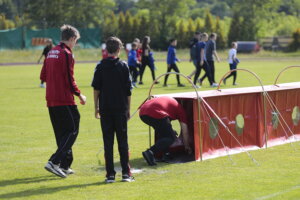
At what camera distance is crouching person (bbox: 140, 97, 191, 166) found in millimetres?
9492

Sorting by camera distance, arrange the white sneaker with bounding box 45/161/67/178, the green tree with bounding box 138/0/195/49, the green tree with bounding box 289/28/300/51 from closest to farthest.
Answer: the white sneaker with bounding box 45/161/67/178 → the green tree with bounding box 289/28/300/51 → the green tree with bounding box 138/0/195/49

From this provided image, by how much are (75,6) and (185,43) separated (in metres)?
20.7

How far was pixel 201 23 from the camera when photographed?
252 ft

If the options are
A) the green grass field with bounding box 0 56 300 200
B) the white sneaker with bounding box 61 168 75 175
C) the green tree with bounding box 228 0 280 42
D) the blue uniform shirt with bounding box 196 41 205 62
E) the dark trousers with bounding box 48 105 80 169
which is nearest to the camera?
the green grass field with bounding box 0 56 300 200

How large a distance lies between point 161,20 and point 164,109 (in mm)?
73162

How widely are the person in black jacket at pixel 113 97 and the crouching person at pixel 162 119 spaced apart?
1104 millimetres

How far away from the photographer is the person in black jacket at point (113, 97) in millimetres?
8281

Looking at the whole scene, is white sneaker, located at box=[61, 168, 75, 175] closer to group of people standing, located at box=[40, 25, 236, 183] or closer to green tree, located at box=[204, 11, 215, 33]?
group of people standing, located at box=[40, 25, 236, 183]

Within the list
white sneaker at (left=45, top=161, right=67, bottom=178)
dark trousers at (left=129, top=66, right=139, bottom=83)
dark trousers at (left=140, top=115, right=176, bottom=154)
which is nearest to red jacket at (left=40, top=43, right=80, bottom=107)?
white sneaker at (left=45, top=161, right=67, bottom=178)

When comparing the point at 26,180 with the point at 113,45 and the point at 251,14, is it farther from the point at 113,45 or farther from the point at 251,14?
the point at 251,14

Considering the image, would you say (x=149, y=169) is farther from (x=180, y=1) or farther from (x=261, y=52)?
(x=180, y=1)

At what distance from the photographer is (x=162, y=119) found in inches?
375

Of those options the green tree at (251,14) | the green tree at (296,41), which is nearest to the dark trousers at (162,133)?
the green tree at (296,41)

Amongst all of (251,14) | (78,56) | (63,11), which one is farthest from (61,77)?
(63,11)
